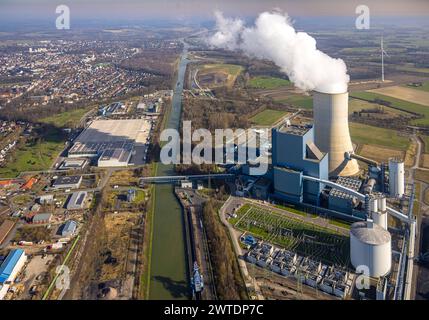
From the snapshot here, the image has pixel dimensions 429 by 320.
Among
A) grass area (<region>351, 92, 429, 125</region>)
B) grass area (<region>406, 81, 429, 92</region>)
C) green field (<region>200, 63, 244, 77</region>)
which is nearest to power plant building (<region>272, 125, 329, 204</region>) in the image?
grass area (<region>351, 92, 429, 125</region>)

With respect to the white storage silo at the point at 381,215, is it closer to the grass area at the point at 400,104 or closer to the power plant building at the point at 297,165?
the power plant building at the point at 297,165

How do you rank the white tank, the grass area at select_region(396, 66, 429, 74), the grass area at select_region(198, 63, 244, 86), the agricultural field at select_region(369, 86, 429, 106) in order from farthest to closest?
the grass area at select_region(198, 63, 244, 86) → the grass area at select_region(396, 66, 429, 74) → the agricultural field at select_region(369, 86, 429, 106) → the white tank

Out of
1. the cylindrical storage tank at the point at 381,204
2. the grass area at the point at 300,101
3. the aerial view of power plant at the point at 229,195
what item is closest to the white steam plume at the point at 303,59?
the aerial view of power plant at the point at 229,195

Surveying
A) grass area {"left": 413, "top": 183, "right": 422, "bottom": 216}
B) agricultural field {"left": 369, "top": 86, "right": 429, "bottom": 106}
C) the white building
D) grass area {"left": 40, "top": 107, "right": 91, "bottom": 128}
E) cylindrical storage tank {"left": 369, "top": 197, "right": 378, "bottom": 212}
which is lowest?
the white building

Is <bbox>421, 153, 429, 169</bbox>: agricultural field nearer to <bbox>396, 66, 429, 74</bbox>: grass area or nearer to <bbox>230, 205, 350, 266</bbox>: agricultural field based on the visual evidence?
<bbox>230, 205, 350, 266</bbox>: agricultural field

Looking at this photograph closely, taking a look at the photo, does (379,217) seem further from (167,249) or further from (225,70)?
(225,70)
